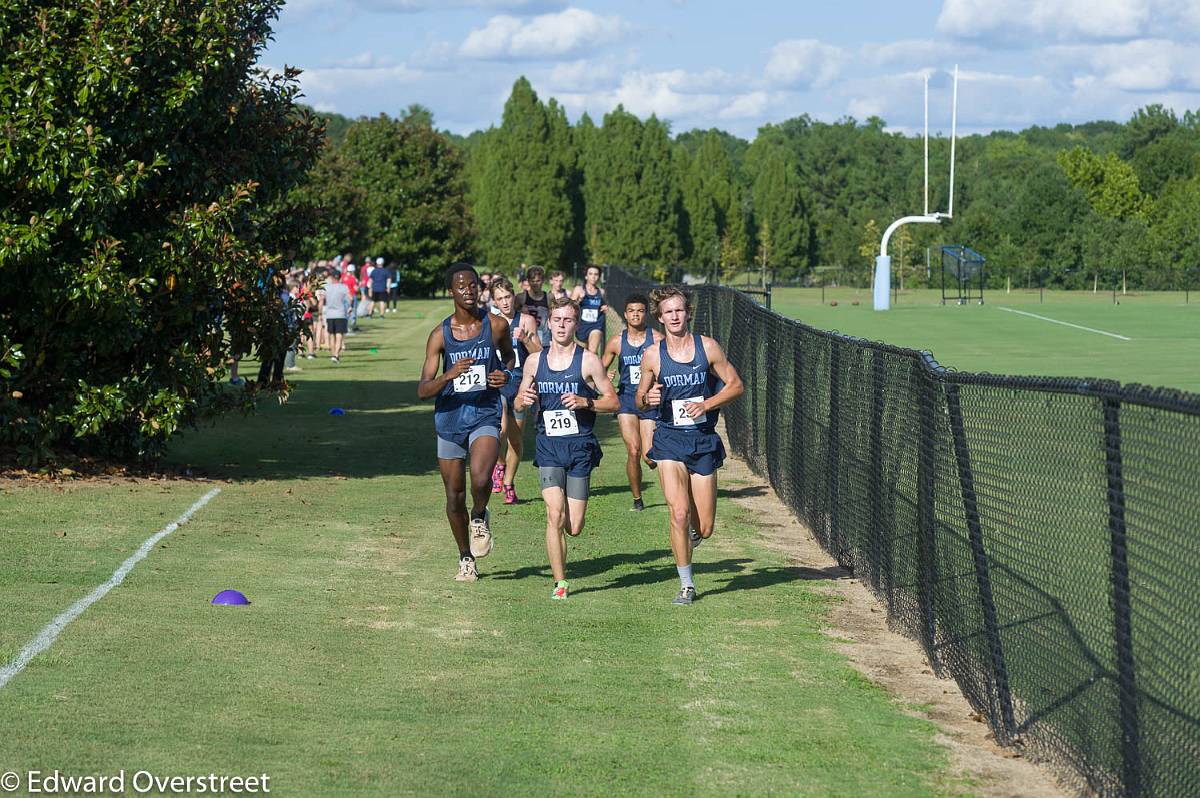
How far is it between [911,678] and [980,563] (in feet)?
4.11

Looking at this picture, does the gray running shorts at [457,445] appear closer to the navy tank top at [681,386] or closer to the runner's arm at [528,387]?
the runner's arm at [528,387]

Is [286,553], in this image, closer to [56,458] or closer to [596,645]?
[596,645]

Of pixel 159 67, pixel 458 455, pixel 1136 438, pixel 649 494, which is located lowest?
pixel 649 494

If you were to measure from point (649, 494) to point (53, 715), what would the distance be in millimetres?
9842

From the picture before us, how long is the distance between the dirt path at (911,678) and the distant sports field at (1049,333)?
12521 mm

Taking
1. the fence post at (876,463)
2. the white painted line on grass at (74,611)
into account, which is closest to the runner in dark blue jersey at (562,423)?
the fence post at (876,463)

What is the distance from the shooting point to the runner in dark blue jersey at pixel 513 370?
49.6 ft

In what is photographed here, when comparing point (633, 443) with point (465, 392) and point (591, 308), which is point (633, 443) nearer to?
point (465, 392)

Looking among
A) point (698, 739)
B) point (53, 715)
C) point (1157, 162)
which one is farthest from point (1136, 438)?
point (1157, 162)

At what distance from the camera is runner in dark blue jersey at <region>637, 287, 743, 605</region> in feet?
35.2

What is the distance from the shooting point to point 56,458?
55.4 ft

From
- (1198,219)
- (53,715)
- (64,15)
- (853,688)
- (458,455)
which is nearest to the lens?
(53,715)

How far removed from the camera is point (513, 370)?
1495 cm

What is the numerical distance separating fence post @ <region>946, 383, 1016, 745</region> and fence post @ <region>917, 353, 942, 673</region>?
56 cm
